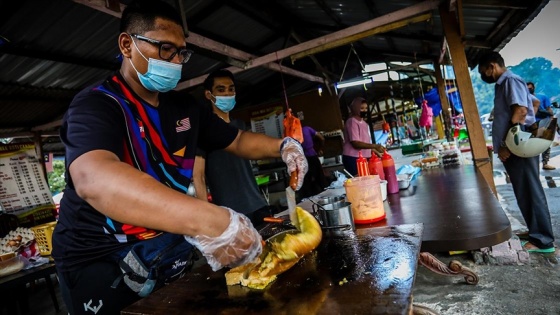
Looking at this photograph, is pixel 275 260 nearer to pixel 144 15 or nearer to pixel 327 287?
pixel 327 287

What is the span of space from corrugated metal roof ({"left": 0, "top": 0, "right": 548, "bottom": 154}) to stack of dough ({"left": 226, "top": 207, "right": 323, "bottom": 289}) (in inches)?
153

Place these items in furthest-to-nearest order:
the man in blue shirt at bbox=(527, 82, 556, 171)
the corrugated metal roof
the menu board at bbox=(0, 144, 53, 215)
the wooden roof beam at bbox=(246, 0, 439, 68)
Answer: the man in blue shirt at bbox=(527, 82, 556, 171) < the menu board at bbox=(0, 144, 53, 215) < the wooden roof beam at bbox=(246, 0, 439, 68) < the corrugated metal roof

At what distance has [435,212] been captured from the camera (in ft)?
6.39

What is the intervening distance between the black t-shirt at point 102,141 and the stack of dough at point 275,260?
0.63 m

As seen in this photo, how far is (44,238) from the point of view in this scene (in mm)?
4043

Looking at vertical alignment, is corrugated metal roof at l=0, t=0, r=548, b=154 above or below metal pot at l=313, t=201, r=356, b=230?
above

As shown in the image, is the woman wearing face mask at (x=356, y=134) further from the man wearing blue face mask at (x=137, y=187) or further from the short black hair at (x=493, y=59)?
the man wearing blue face mask at (x=137, y=187)

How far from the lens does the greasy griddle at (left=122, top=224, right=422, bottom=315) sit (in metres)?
0.95

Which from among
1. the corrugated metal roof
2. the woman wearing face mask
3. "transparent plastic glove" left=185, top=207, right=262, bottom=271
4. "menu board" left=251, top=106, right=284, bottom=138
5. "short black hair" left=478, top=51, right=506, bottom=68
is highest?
the corrugated metal roof

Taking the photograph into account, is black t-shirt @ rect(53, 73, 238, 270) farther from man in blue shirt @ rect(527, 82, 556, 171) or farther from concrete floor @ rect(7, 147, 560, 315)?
man in blue shirt @ rect(527, 82, 556, 171)

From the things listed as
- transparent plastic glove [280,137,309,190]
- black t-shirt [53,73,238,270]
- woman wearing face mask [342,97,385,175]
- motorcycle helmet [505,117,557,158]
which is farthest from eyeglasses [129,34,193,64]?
woman wearing face mask [342,97,385,175]

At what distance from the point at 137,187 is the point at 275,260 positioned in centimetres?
62

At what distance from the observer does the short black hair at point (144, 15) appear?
1.67 m

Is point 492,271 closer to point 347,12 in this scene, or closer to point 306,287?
point 306,287
